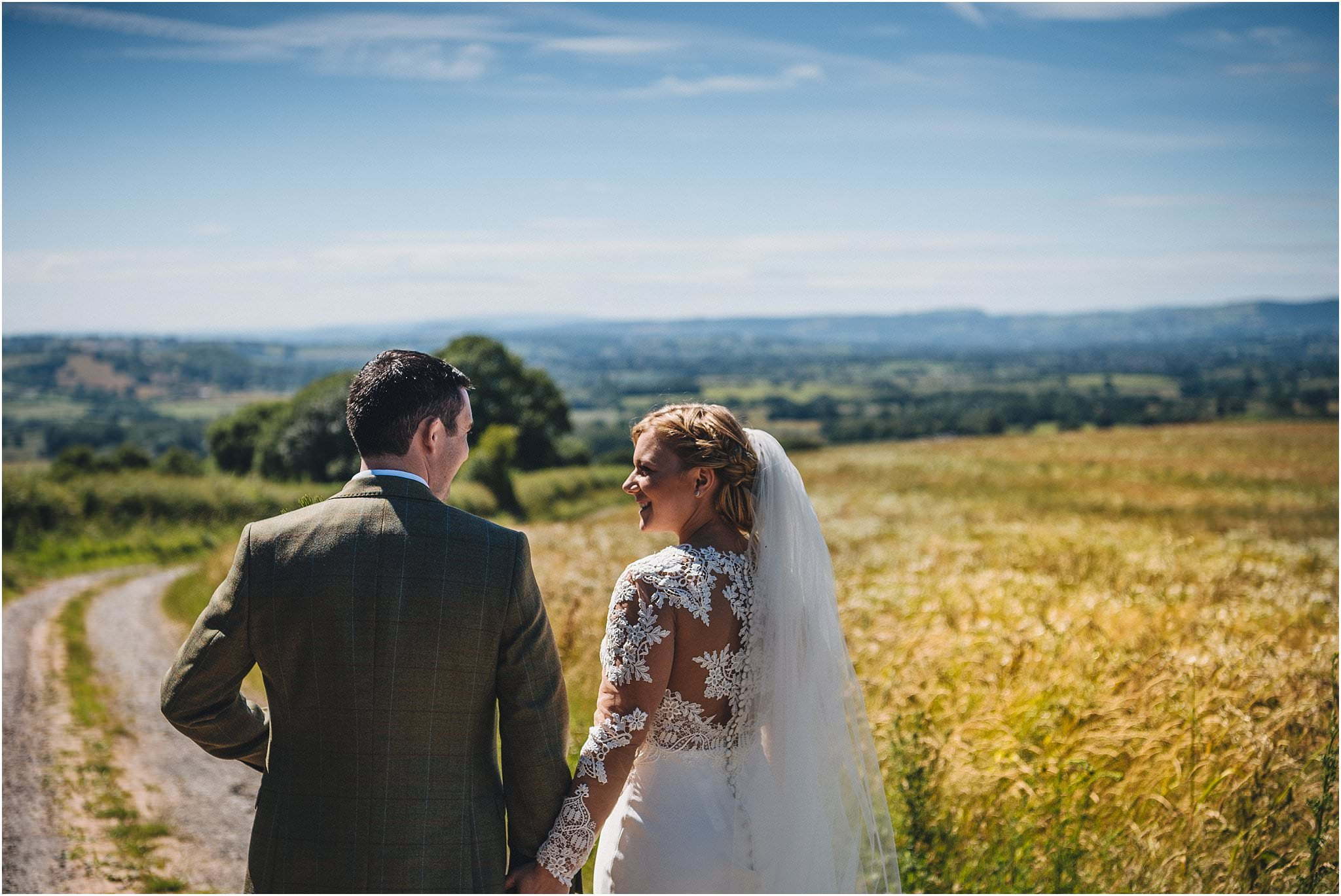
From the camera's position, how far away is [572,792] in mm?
2965

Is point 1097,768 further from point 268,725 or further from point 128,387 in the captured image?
point 128,387

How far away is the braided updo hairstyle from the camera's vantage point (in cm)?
320

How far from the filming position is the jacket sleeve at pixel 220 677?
105 inches

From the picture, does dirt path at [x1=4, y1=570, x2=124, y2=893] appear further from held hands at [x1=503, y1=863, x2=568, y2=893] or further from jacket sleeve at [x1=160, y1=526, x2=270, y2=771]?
held hands at [x1=503, y1=863, x2=568, y2=893]

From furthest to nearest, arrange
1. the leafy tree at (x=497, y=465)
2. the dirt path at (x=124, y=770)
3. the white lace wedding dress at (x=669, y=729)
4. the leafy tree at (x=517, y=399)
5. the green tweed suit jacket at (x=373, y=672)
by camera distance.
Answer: the leafy tree at (x=517, y=399), the leafy tree at (x=497, y=465), the dirt path at (x=124, y=770), the white lace wedding dress at (x=669, y=729), the green tweed suit jacket at (x=373, y=672)

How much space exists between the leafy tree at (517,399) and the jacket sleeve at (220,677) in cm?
2828

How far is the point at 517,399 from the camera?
4006cm

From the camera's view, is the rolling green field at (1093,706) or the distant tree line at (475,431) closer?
the rolling green field at (1093,706)

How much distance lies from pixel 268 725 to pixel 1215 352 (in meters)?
170

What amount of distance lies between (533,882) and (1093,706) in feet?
15.0

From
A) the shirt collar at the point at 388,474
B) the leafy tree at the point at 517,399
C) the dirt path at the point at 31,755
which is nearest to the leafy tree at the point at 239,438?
the leafy tree at the point at 517,399

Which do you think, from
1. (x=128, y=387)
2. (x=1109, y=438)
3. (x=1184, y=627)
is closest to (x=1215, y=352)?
(x=1109, y=438)

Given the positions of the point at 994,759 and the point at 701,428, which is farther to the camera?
the point at 994,759

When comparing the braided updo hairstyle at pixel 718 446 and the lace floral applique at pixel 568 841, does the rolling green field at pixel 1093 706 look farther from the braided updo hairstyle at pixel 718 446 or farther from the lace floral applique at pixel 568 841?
the lace floral applique at pixel 568 841
